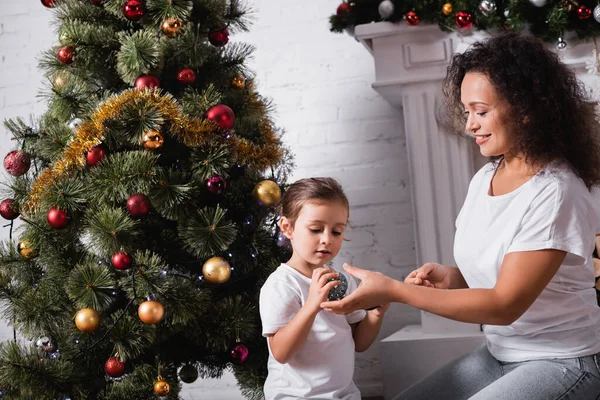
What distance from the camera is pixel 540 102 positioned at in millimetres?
1280

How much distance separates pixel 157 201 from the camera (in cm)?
161

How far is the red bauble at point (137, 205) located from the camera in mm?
1553

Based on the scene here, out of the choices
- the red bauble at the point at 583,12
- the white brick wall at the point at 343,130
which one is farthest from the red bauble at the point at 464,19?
the white brick wall at the point at 343,130

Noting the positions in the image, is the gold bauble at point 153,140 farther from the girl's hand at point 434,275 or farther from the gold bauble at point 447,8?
the gold bauble at point 447,8

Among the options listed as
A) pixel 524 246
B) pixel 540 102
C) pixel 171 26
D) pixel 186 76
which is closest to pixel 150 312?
pixel 186 76

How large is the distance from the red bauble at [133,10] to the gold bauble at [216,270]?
65 centimetres

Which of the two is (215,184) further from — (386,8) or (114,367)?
(386,8)

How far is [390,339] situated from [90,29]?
48.7 inches

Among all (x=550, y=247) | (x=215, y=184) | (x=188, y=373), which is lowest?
(x=188, y=373)

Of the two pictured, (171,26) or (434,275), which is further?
(171,26)

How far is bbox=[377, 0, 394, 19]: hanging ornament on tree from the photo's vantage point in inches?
81.7

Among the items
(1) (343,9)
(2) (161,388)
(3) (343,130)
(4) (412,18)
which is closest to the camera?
(2) (161,388)

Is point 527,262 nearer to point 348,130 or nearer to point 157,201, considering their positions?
point 157,201

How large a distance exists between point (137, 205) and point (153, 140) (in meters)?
0.16
